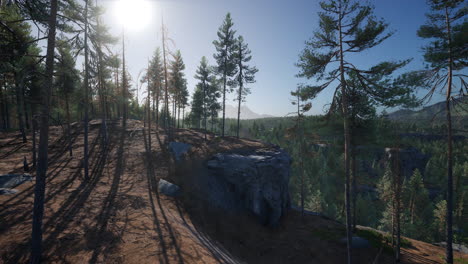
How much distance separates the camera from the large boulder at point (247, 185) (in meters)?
15.5

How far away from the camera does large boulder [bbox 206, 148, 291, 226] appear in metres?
15.5

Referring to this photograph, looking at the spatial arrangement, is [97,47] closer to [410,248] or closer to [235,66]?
[235,66]

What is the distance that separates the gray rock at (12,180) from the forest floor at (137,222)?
584 mm

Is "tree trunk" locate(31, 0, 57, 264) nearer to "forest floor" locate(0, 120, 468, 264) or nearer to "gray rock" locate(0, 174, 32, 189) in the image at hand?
"forest floor" locate(0, 120, 468, 264)

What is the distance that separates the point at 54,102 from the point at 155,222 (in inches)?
1083

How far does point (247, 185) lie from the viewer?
15750 millimetres

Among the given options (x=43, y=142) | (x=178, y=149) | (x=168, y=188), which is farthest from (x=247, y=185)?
(x=43, y=142)

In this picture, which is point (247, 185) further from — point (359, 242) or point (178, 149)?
point (359, 242)

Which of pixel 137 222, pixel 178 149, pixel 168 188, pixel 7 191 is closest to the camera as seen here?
pixel 137 222

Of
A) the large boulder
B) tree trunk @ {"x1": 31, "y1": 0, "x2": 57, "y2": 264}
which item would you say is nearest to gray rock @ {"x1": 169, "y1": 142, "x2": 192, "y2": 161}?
the large boulder

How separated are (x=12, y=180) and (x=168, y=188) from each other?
28.3 ft

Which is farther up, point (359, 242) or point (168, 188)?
point (168, 188)

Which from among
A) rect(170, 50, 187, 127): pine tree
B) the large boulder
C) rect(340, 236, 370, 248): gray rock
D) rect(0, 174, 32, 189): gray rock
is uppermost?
rect(170, 50, 187, 127): pine tree

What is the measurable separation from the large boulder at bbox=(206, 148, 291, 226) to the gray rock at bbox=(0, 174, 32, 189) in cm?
1137
